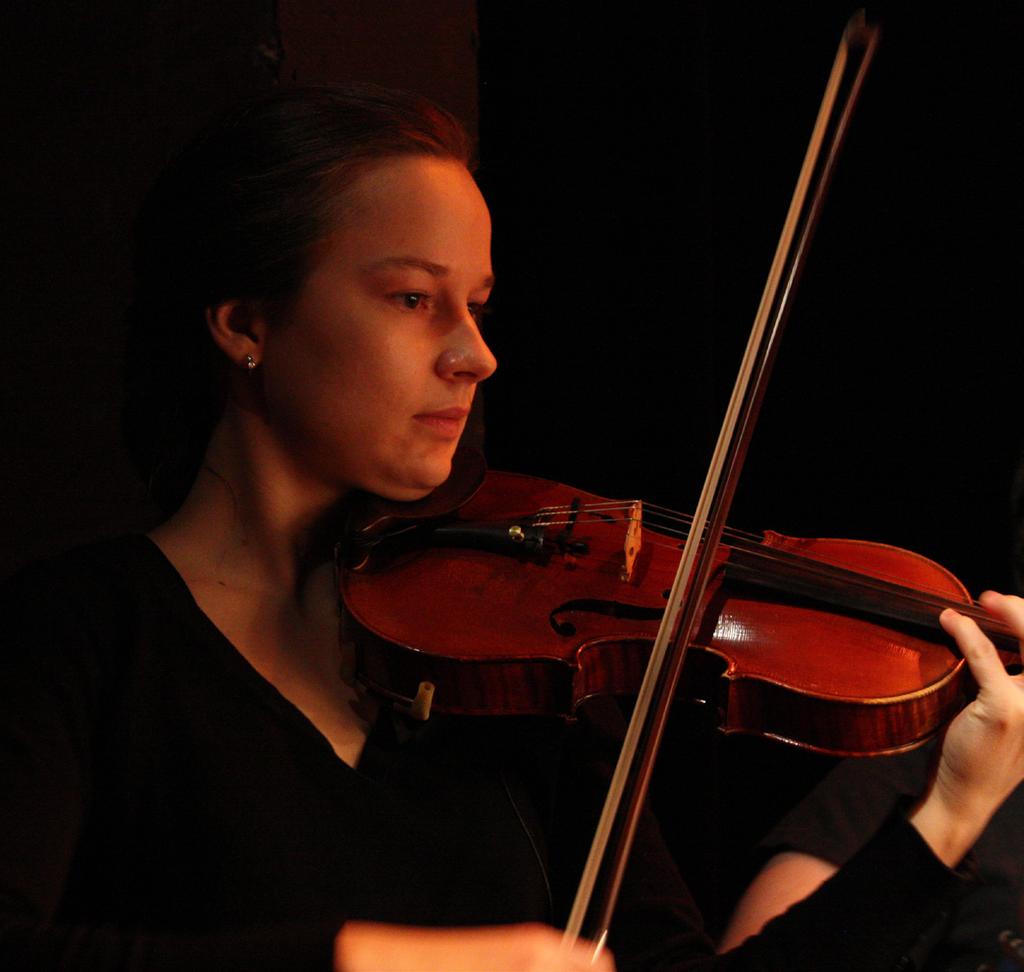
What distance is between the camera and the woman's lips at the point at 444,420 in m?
1.08

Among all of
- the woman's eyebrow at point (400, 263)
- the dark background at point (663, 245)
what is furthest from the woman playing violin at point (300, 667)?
the dark background at point (663, 245)

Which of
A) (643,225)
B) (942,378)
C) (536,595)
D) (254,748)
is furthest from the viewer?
(643,225)

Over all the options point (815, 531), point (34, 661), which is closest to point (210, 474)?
point (34, 661)

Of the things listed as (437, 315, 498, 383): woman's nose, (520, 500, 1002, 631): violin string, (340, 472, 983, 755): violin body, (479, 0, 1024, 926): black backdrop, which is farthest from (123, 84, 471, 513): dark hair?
(479, 0, 1024, 926): black backdrop

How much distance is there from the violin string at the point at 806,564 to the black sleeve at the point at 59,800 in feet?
1.56

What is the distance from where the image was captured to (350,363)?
1.04 metres

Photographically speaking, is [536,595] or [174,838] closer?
[174,838]

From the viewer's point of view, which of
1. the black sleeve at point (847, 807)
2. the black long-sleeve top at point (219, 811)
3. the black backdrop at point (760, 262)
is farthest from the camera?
the black backdrop at point (760, 262)

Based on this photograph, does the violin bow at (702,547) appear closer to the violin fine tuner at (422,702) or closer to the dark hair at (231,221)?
the violin fine tuner at (422,702)

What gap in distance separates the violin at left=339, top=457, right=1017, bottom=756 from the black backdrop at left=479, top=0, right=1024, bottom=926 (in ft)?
1.10

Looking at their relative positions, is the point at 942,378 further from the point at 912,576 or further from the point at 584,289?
the point at 584,289

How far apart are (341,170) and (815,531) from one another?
832 millimetres

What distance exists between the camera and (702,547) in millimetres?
1039

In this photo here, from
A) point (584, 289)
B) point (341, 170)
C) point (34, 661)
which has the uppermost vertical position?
point (341, 170)
